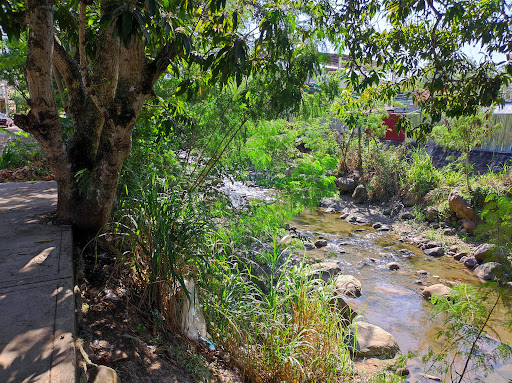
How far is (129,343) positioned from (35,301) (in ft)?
2.28

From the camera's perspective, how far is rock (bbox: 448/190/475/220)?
1020 cm

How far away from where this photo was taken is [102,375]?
2254mm

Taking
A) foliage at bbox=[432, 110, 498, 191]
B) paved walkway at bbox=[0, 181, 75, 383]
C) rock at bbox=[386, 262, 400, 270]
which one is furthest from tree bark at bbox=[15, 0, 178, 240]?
foliage at bbox=[432, 110, 498, 191]

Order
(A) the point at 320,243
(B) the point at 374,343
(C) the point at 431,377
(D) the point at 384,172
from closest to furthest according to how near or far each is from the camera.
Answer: (C) the point at 431,377, (B) the point at 374,343, (A) the point at 320,243, (D) the point at 384,172

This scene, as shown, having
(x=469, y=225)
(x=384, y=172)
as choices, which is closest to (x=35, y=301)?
(x=469, y=225)

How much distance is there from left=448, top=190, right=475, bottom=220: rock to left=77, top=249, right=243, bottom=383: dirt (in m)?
8.93

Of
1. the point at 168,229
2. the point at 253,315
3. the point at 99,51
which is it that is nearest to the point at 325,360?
the point at 253,315

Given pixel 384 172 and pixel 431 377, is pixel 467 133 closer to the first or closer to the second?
pixel 384 172

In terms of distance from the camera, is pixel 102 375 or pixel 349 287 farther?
pixel 349 287

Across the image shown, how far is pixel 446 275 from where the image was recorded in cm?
833

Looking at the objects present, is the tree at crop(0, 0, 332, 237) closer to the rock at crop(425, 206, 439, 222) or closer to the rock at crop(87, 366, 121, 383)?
the rock at crop(87, 366, 121, 383)

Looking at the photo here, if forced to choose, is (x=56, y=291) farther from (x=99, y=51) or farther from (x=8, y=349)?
(x=99, y=51)

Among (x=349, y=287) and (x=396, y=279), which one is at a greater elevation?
(x=349, y=287)

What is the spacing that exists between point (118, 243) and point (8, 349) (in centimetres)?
178
